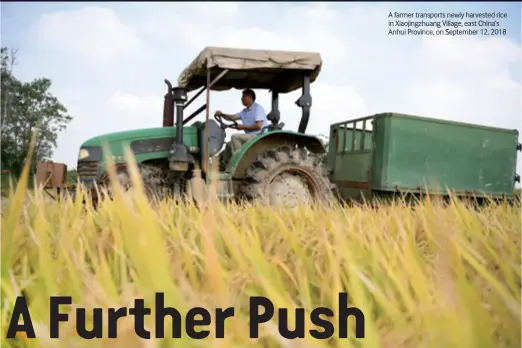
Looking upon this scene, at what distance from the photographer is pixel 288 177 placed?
12.2ft

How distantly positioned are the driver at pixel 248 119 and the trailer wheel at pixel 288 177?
0.82 ft

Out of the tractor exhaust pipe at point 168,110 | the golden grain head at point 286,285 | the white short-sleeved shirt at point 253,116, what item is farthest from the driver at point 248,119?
the golden grain head at point 286,285

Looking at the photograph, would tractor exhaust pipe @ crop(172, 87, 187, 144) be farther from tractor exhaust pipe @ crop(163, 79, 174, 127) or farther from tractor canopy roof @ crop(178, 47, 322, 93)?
tractor exhaust pipe @ crop(163, 79, 174, 127)

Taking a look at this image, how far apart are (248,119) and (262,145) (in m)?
0.31

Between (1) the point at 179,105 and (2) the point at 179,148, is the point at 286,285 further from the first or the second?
(1) the point at 179,105

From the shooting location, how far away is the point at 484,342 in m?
0.37

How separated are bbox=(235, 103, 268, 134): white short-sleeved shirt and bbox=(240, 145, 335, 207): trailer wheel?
0.31m

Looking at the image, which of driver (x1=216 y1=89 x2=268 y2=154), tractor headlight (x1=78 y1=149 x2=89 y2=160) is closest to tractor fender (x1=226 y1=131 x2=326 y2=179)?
driver (x1=216 y1=89 x2=268 y2=154)

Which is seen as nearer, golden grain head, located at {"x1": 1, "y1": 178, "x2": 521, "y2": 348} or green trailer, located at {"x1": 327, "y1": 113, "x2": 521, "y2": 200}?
golden grain head, located at {"x1": 1, "y1": 178, "x2": 521, "y2": 348}

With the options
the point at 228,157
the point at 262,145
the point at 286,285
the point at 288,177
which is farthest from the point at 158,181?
the point at 286,285

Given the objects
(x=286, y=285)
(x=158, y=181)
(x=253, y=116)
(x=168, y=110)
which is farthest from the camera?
(x=168, y=110)

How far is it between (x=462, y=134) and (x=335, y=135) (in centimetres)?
138

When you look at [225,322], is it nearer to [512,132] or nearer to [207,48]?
[207,48]

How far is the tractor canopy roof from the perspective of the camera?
353cm
